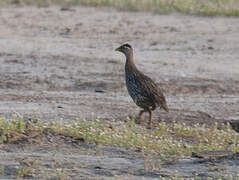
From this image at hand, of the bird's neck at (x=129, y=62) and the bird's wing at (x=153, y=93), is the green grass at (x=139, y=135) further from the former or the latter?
the bird's neck at (x=129, y=62)

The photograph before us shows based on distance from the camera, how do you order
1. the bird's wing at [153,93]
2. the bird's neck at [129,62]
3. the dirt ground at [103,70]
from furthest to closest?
the bird's neck at [129,62], the bird's wing at [153,93], the dirt ground at [103,70]

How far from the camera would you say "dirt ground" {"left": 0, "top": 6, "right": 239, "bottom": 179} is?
34.3ft

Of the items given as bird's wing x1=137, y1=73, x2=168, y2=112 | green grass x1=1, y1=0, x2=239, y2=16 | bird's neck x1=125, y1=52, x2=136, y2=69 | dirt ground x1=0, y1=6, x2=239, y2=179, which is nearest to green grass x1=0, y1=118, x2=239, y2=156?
dirt ground x1=0, y1=6, x2=239, y2=179

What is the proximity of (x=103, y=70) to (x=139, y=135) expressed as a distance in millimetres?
5593

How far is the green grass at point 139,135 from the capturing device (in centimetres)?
1077

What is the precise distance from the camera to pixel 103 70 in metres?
16.7

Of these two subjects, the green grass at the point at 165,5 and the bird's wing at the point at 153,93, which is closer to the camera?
the bird's wing at the point at 153,93

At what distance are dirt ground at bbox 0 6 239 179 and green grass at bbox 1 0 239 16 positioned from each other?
346 millimetres

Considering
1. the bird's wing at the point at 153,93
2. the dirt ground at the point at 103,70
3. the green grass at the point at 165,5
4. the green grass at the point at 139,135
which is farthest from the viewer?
the green grass at the point at 165,5

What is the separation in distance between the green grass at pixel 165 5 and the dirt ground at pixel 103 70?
0.35 m

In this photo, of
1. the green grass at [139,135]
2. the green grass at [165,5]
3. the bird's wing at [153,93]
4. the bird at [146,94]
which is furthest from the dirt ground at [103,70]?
the bird's wing at [153,93]

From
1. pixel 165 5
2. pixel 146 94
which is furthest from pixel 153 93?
pixel 165 5

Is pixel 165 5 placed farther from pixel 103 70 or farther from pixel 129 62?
pixel 129 62

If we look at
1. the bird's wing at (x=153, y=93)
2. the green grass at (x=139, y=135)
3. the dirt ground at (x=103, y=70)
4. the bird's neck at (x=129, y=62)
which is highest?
the bird's neck at (x=129, y=62)
